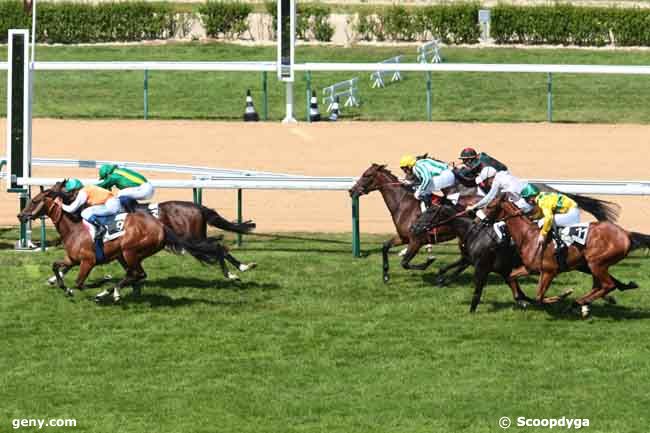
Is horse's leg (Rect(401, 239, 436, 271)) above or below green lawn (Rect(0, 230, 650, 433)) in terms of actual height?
above

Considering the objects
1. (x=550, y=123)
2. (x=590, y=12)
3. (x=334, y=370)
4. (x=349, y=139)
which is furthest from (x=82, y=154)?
(x=590, y=12)

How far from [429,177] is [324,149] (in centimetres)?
794

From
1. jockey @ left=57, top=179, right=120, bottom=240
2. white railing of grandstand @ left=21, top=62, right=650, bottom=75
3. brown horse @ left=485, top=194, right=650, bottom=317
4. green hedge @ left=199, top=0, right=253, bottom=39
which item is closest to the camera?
brown horse @ left=485, top=194, right=650, bottom=317

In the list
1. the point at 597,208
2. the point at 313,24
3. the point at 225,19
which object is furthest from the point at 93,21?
the point at 597,208

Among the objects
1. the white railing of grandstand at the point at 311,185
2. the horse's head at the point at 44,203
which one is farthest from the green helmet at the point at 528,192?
the horse's head at the point at 44,203

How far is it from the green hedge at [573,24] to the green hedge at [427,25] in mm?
601

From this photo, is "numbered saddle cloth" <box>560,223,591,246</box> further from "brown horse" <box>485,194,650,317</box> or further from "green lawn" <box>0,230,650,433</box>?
"green lawn" <box>0,230,650,433</box>

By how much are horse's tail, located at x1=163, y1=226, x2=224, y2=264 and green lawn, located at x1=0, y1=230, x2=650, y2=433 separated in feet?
1.53

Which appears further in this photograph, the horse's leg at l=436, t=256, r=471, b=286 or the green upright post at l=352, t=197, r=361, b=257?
the green upright post at l=352, t=197, r=361, b=257

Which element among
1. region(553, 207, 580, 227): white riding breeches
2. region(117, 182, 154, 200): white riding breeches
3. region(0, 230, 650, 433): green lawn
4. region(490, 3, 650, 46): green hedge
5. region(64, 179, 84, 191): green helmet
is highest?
region(490, 3, 650, 46): green hedge

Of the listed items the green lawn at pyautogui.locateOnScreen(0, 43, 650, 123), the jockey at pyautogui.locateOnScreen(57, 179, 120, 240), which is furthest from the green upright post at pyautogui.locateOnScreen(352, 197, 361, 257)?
the green lawn at pyautogui.locateOnScreen(0, 43, 650, 123)

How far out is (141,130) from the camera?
2586cm

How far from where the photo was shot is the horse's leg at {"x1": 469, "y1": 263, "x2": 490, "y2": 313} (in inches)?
584

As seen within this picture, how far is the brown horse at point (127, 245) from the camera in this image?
49.7 feet
